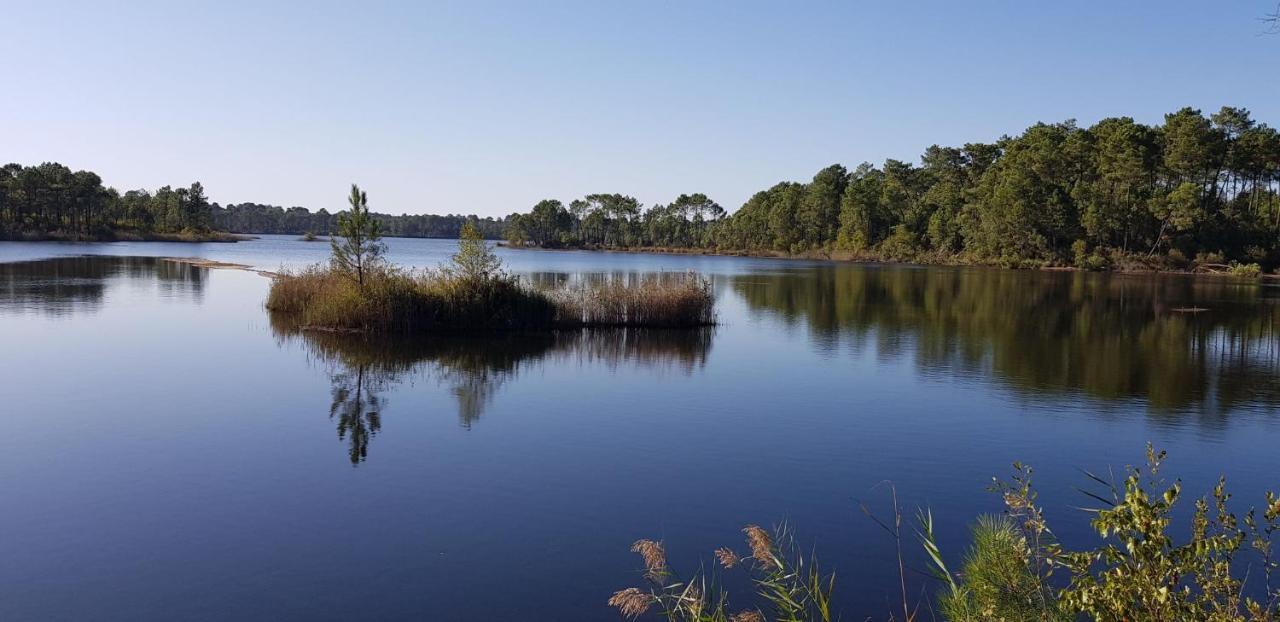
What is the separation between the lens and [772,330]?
2906cm

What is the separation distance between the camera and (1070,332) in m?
29.2

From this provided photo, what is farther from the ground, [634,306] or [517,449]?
[634,306]

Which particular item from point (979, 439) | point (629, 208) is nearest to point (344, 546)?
point (979, 439)

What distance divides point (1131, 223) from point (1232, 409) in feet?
224

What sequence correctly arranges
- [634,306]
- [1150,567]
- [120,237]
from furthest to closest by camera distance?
[120,237] < [634,306] < [1150,567]

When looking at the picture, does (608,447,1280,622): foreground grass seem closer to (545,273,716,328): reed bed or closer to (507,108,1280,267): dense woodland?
(545,273,716,328): reed bed

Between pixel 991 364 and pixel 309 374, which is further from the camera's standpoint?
pixel 991 364

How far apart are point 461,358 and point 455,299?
509 cm

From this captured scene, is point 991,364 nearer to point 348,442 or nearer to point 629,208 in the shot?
point 348,442

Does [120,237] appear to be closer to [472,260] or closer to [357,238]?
[357,238]

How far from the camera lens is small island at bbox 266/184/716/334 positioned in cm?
2570

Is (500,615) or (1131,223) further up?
(1131,223)

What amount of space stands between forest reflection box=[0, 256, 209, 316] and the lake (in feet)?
9.03

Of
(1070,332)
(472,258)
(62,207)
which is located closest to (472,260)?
(472,258)
